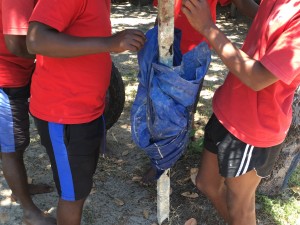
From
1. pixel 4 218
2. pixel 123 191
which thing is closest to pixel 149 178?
pixel 123 191

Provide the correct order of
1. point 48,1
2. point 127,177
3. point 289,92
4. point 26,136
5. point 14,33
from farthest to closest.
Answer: point 127,177 < point 26,136 < point 14,33 < point 289,92 < point 48,1

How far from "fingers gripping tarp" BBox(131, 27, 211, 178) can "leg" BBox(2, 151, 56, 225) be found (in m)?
0.95


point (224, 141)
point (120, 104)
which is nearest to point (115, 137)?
point (120, 104)

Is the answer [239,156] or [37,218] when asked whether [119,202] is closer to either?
[37,218]

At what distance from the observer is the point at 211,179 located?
7.95 feet

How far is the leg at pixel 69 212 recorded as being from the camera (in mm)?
2344

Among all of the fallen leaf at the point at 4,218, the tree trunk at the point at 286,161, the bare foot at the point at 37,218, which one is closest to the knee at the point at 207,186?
the tree trunk at the point at 286,161

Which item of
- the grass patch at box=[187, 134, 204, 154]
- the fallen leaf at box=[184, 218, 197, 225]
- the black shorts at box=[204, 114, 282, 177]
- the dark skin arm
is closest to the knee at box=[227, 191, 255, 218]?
the black shorts at box=[204, 114, 282, 177]

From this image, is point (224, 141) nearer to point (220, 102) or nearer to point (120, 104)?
point (220, 102)

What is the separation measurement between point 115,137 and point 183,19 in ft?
5.06

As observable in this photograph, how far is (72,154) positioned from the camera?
2.19m

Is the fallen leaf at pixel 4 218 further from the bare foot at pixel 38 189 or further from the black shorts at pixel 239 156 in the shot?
the black shorts at pixel 239 156

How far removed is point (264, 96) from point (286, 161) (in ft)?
4.09

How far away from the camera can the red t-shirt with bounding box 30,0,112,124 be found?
1.98m
